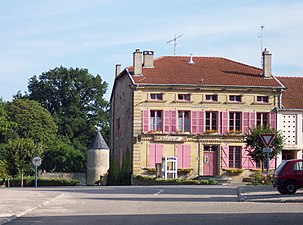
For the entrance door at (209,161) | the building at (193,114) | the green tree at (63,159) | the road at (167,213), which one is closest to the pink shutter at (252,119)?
the building at (193,114)

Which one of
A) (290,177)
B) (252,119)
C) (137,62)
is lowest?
(290,177)

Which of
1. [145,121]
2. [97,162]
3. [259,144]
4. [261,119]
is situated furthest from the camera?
[97,162]

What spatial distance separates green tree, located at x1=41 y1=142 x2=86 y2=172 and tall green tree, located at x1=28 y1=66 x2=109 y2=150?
3792mm

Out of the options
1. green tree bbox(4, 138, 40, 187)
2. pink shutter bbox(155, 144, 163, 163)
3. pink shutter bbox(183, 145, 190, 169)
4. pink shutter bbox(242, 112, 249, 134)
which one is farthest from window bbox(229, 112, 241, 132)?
green tree bbox(4, 138, 40, 187)

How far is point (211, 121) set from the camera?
59844 millimetres

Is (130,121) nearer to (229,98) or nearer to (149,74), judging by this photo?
(149,74)

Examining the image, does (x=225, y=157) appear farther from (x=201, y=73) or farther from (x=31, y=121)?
(x=31, y=121)

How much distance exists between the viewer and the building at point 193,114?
58.6 metres

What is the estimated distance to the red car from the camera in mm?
28891

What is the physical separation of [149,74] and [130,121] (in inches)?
158

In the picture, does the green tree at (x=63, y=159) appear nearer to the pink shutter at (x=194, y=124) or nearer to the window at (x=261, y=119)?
the pink shutter at (x=194, y=124)

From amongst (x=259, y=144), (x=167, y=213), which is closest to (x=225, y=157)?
(x=259, y=144)

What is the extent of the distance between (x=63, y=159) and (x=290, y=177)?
59.2m

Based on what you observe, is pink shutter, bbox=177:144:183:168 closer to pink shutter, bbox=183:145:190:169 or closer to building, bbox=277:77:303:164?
pink shutter, bbox=183:145:190:169
